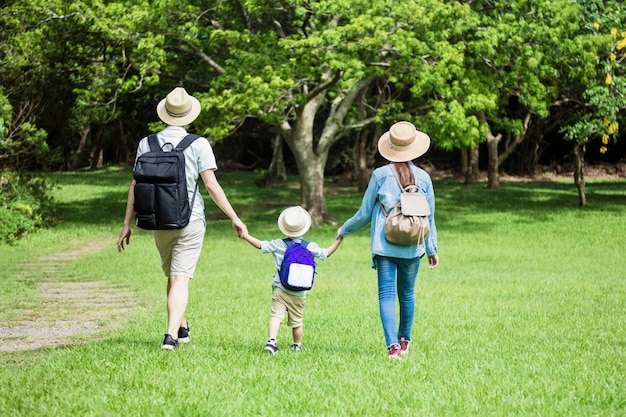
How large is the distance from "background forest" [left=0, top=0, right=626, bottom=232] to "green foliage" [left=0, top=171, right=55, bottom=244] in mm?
124

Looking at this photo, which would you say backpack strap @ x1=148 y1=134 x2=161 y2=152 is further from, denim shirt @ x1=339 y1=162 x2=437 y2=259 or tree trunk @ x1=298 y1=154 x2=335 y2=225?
tree trunk @ x1=298 y1=154 x2=335 y2=225

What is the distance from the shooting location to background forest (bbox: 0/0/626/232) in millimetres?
21297

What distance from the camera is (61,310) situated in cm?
1092

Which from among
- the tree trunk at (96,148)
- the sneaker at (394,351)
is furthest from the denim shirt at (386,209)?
the tree trunk at (96,148)

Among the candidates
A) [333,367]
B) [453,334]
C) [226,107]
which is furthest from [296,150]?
[333,367]

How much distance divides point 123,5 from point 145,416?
19.7 m

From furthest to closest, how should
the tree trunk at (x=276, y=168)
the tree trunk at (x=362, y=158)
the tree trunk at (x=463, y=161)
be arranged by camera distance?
1. the tree trunk at (x=463, y=161)
2. the tree trunk at (x=276, y=168)
3. the tree trunk at (x=362, y=158)

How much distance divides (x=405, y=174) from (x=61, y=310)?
18.6 ft

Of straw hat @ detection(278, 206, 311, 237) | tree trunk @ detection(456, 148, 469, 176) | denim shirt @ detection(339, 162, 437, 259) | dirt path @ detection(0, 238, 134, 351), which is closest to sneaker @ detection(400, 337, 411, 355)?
denim shirt @ detection(339, 162, 437, 259)

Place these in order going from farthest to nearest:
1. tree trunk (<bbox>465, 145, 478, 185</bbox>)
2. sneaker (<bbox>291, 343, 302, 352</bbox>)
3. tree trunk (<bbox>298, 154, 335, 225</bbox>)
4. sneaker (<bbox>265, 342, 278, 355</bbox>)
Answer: tree trunk (<bbox>465, 145, 478, 185</bbox>), tree trunk (<bbox>298, 154, 335, 225</bbox>), sneaker (<bbox>291, 343, 302, 352</bbox>), sneaker (<bbox>265, 342, 278, 355</bbox>)

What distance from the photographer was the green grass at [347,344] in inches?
214

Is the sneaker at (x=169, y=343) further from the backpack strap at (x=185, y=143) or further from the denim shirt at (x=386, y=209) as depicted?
the denim shirt at (x=386, y=209)

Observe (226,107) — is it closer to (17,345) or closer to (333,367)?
(17,345)

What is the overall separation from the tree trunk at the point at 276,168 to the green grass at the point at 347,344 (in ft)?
53.1
